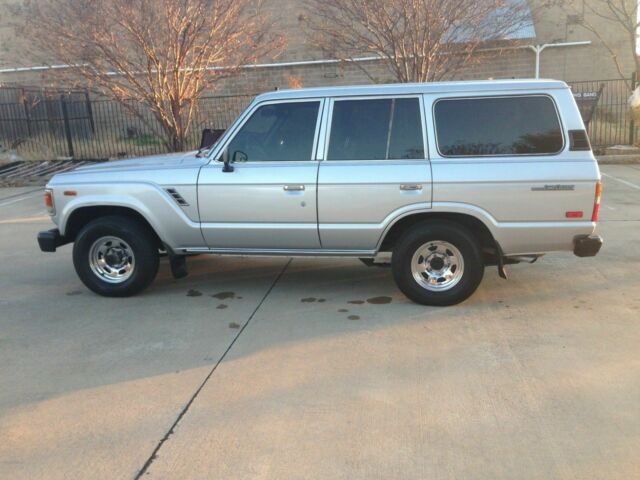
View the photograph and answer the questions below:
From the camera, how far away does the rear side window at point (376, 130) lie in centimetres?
521

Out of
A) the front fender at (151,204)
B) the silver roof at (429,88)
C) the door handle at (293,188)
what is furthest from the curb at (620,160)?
the front fender at (151,204)

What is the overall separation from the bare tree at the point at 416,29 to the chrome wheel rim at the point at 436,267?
8.11 metres

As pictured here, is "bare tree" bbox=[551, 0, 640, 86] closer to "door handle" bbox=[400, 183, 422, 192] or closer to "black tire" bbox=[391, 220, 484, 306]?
"black tire" bbox=[391, 220, 484, 306]

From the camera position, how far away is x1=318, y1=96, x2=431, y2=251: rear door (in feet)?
16.8

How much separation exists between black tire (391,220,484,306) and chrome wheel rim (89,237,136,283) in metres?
2.69

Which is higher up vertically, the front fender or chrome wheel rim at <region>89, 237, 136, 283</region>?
the front fender

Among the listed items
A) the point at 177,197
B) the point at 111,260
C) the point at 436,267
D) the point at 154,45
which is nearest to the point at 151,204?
the point at 177,197

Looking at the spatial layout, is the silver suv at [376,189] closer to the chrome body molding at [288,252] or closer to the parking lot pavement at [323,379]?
the chrome body molding at [288,252]

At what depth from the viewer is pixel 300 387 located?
12.7 feet

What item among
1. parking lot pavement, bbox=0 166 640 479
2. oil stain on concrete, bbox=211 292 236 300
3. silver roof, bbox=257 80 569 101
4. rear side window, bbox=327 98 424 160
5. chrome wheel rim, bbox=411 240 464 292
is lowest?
parking lot pavement, bbox=0 166 640 479

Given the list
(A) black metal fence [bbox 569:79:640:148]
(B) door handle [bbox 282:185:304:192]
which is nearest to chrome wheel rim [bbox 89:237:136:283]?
(B) door handle [bbox 282:185:304:192]

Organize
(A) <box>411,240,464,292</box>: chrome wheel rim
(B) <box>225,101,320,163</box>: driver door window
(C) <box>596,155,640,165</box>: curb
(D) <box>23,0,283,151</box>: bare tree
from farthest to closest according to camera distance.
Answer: (C) <box>596,155,640,165</box>: curb
(D) <box>23,0,283,151</box>: bare tree
(B) <box>225,101,320,163</box>: driver door window
(A) <box>411,240,464,292</box>: chrome wheel rim

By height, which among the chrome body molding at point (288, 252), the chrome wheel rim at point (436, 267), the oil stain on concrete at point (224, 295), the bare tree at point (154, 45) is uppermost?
the bare tree at point (154, 45)

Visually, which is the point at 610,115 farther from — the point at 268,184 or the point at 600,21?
the point at 268,184
